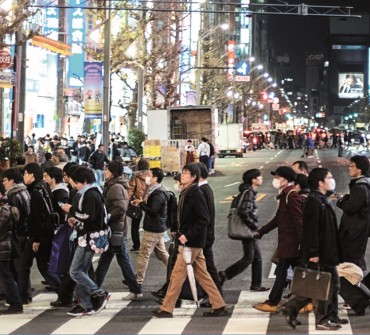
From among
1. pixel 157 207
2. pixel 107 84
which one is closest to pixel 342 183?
pixel 107 84

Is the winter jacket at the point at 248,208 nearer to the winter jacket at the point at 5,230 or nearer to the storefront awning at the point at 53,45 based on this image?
the winter jacket at the point at 5,230

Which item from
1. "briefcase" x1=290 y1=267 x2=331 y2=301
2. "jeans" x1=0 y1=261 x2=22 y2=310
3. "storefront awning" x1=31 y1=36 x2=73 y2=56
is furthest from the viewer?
"storefront awning" x1=31 y1=36 x2=73 y2=56

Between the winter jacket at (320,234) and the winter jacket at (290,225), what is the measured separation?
0.90m

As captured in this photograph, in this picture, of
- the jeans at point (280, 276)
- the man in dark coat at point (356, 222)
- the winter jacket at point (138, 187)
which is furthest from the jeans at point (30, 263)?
the man in dark coat at point (356, 222)

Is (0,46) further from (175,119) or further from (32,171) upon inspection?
(175,119)

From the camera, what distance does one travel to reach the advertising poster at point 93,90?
30562 mm

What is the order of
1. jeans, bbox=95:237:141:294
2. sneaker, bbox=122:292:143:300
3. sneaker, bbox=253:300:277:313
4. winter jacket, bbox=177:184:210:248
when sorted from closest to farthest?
winter jacket, bbox=177:184:210:248
sneaker, bbox=253:300:277:313
jeans, bbox=95:237:141:294
sneaker, bbox=122:292:143:300

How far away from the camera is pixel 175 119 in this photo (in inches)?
1598

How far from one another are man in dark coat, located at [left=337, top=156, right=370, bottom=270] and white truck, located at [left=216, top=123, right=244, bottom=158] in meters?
47.7

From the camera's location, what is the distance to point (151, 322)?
30.3 ft

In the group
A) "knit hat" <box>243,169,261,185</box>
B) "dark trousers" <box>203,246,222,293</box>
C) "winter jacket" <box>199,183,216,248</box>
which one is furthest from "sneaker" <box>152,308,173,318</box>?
"knit hat" <box>243,169,261,185</box>

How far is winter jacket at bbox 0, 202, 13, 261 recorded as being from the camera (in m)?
9.61

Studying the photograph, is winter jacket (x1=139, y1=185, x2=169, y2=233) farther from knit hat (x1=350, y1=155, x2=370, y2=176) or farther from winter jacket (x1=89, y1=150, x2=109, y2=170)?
winter jacket (x1=89, y1=150, x2=109, y2=170)

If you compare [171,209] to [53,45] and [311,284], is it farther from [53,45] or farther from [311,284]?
[53,45]
